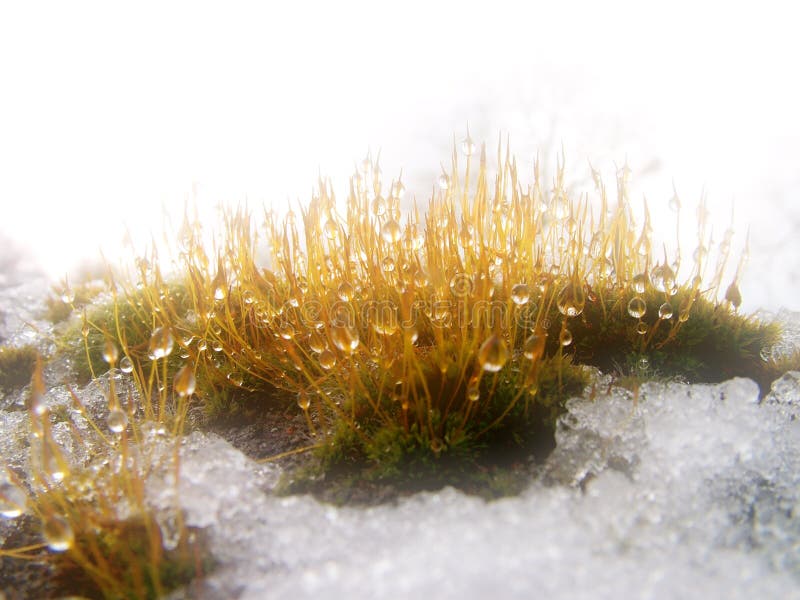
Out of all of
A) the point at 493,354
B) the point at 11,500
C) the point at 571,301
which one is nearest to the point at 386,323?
the point at 493,354

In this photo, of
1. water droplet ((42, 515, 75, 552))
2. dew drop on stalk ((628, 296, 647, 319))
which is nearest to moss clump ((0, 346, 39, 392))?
water droplet ((42, 515, 75, 552))

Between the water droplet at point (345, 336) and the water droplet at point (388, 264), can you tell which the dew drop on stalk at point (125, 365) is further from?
the water droplet at point (388, 264)

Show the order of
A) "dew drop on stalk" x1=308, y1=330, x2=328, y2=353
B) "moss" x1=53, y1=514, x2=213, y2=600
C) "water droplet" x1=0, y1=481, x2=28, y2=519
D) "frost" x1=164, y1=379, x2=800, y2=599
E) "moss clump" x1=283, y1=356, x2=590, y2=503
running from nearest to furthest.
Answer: "frost" x1=164, y1=379, x2=800, y2=599, "moss" x1=53, y1=514, x2=213, y2=600, "water droplet" x1=0, y1=481, x2=28, y2=519, "moss clump" x1=283, y1=356, x2=590, y2=503, "dew drop on stalk" x1=308, y1=330, x2=328, y2=353

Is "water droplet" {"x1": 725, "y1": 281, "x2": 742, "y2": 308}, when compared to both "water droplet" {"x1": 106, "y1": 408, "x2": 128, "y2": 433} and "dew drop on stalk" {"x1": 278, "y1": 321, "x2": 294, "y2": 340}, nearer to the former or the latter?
"dew drop on stalk" {"x1": 278, "y1": 321, "x2": 294, "y2": 340}

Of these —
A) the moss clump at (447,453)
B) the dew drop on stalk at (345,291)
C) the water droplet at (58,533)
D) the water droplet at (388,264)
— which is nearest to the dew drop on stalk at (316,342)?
the dew drop on stalk at (345,291)

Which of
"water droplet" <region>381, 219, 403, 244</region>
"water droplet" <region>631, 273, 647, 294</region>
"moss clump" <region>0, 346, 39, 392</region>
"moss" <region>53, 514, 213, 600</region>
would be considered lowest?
"moss clump" <region>0, 346, 39, 392</region>

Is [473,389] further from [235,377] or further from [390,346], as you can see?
[235,377]

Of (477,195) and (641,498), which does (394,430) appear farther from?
(477,195)

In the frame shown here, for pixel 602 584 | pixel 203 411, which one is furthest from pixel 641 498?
pixel 203 411
